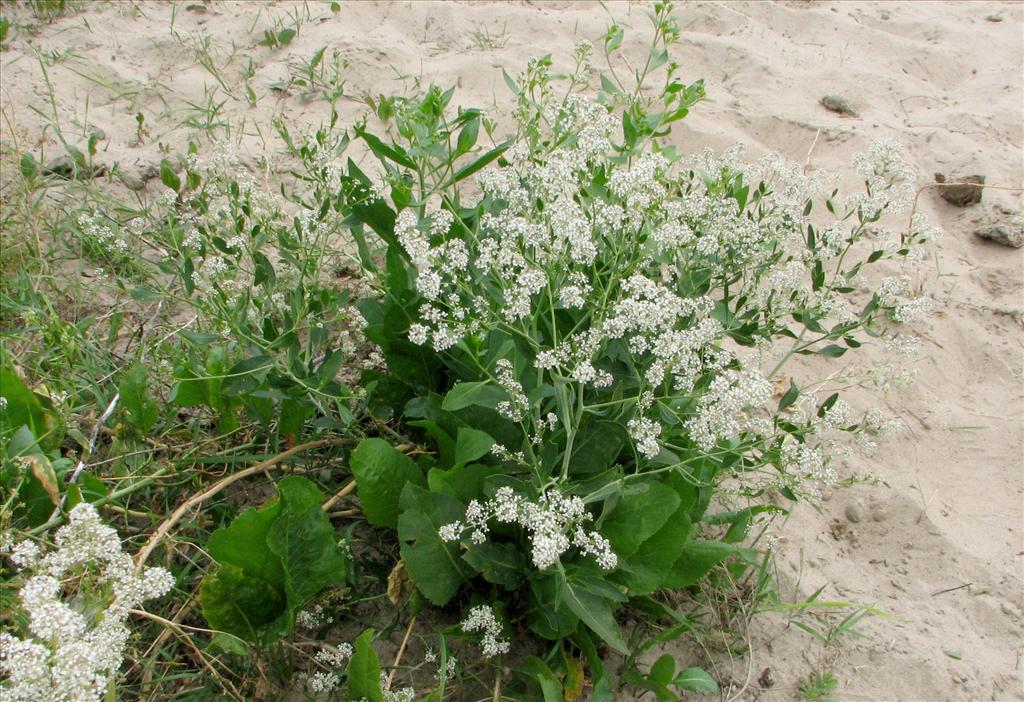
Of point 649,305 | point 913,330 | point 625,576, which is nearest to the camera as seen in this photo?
point 649,305

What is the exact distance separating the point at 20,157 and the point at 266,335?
1813 millimetres

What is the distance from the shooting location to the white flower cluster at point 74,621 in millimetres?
1324

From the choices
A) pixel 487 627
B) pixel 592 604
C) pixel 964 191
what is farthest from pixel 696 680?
pixel 964 191

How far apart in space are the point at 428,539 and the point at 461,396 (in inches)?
13.9

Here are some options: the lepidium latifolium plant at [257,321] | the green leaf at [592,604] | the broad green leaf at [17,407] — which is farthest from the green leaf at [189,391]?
the green leaf at [592,604]

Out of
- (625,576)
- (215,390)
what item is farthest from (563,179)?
(215,390)

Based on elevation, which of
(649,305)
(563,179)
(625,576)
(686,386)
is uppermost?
(563,179)

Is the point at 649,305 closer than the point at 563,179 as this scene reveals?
Yes

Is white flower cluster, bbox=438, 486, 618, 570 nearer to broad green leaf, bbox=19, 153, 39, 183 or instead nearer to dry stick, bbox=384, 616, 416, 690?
dry stick, bbox=384, 616, 416, 690

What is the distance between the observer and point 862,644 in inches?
90.0

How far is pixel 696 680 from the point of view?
201 centimetres

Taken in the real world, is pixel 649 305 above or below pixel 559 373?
above

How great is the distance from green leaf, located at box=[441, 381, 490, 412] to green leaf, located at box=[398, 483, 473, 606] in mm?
223

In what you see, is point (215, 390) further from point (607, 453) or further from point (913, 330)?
point (913, 330)
